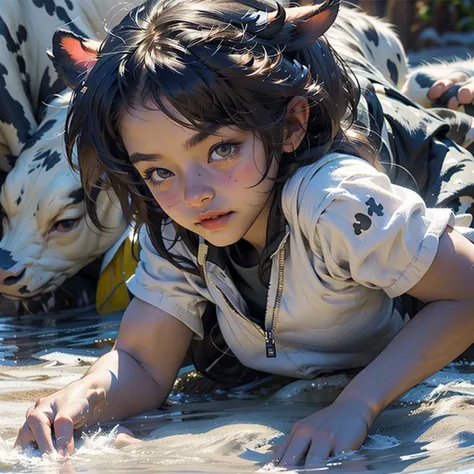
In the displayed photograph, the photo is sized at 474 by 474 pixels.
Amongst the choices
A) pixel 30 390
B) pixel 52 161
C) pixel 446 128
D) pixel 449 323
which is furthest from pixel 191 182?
pixel 52 161

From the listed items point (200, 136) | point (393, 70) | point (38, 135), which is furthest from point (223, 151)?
point (393, 70)

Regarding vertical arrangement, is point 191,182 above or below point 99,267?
above

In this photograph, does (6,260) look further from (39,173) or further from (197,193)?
(197,193)

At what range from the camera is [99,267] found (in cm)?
431

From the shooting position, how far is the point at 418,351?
7.82 ft

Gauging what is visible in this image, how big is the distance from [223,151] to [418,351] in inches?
23.6

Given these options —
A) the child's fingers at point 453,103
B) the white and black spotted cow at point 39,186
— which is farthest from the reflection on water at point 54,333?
the child's fingers at point 453,103

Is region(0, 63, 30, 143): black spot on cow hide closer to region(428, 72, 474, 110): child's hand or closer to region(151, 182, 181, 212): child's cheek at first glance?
region(428, 72, 474, 110): child's hand

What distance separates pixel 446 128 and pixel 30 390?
5.30 feet

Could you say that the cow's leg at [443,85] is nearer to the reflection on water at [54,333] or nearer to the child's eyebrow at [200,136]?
the reflection on water at [54,333]

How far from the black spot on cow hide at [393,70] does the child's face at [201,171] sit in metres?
2.62

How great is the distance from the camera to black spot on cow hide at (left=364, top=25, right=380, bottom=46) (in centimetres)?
487

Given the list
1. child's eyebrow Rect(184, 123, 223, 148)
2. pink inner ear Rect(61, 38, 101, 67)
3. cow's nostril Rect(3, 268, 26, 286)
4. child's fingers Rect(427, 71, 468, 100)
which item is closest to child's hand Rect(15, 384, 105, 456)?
child's eyebrow Rect(184, 123, 223, 148)

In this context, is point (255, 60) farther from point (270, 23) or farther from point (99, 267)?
point (99, 267)
